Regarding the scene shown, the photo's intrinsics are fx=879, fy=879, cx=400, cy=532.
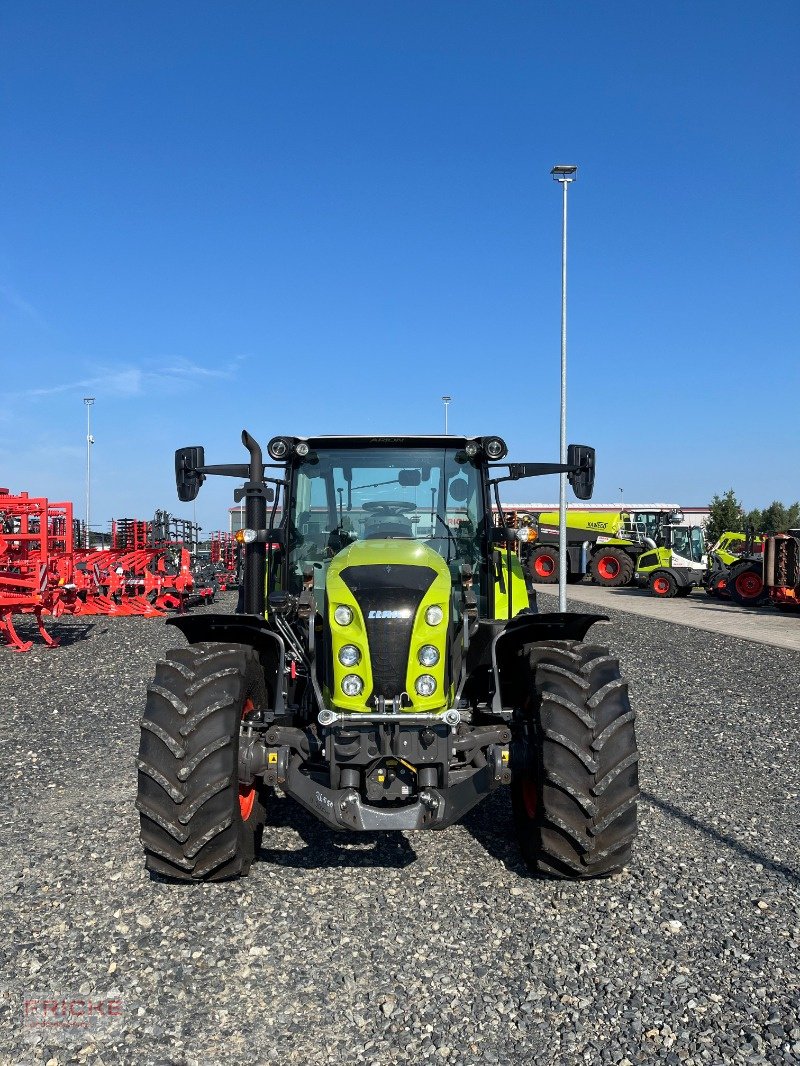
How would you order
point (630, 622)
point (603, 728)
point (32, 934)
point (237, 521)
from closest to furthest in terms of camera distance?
point (32, 934) < point (603, 728) < point (630, 622) < point (237, 521)

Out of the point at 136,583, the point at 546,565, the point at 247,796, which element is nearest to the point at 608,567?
the point at 546,565

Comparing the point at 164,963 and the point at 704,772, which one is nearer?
the point at 164,963

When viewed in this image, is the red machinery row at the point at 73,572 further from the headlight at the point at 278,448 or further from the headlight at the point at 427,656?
the headlight at the point at 427,656

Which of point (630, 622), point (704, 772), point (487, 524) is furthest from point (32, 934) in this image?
point (630, 622)

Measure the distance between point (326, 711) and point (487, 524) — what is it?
1.91 meters

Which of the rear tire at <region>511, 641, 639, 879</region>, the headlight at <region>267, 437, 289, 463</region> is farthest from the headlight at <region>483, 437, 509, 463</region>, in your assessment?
the rear tire at <region>511, 641, 639, 879</region>

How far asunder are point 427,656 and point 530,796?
44.4 inches

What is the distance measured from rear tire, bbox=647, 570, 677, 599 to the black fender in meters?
23.8

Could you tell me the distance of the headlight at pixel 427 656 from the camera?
4266 millimetres

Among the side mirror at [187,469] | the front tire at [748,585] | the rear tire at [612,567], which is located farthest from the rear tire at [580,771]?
the rear tire at [612,567]

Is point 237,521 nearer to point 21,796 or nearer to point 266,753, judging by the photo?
point 21,796

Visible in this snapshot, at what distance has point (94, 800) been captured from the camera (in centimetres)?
605

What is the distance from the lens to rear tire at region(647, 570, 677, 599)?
27.2 m

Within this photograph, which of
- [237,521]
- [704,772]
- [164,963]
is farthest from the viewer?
[237,521]
